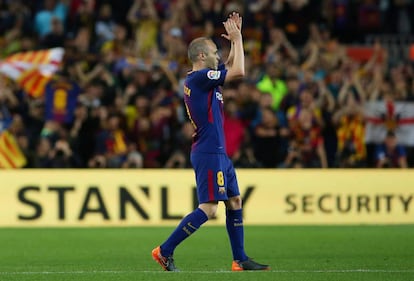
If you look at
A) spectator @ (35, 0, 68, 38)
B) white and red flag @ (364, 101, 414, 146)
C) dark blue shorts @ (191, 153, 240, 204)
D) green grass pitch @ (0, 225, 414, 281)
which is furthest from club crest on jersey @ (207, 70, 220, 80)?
spectator @ (35, 0, 68, 38)

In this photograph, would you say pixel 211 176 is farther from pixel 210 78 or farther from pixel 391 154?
pixel 391 154

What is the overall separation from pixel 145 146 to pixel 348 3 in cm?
725

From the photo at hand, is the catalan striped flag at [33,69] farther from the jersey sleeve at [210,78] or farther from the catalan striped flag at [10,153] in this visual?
the jersey sleeve at [210,78]

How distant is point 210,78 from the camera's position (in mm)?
10164

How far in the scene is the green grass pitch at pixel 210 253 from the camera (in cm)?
1008

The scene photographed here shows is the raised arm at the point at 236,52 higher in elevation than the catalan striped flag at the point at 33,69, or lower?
higher

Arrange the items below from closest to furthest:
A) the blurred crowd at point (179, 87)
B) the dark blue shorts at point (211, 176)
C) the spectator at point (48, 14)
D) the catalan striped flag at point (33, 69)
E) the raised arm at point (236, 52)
Answer: 1. the raised arm at point (236, 52)
2. the dark blue shorts at point (211, 176)
3. the blurred crowd at point (179, 87)
4. the catalan striped flag at point (33, 69)
5. the spectator at point (48, 14)

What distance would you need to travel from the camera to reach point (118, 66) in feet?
68.9

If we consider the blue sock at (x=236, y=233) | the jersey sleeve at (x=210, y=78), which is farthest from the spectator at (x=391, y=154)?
the jersey sleeve at (x=210, y=78)

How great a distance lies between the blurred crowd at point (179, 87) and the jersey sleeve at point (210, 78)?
913 cm

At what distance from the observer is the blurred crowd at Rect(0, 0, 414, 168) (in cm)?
1962

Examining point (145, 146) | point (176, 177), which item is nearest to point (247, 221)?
point (176, 177)

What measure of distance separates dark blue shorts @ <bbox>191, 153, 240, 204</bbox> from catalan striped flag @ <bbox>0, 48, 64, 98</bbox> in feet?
33.6

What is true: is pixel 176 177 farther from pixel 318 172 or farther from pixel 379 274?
pixel 379 274
